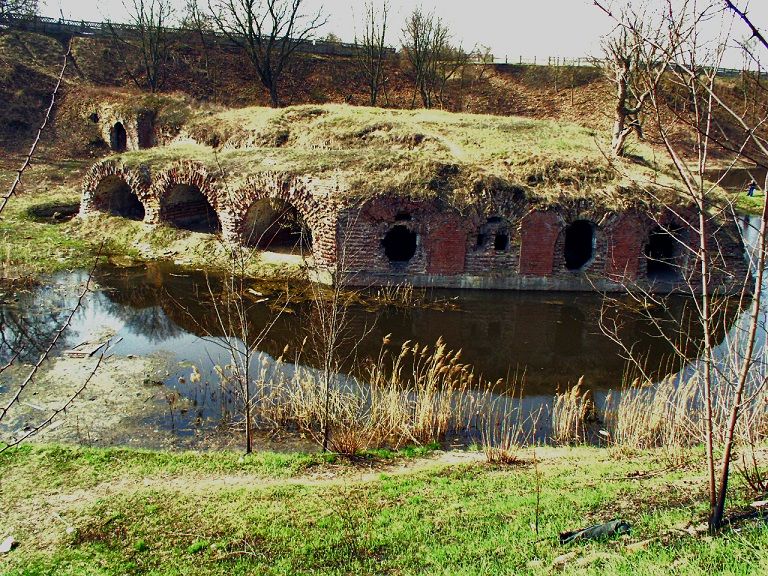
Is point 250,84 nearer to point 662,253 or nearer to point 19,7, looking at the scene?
point 19,7

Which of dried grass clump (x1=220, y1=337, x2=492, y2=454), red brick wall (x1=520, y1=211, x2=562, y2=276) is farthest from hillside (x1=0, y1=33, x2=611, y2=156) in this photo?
dried grass clump (x1=220, y1=337, x2=492, y2=454)

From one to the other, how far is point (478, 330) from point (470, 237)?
144 inches

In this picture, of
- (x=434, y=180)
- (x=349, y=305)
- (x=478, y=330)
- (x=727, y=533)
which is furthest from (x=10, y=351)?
(x=727, y=533)

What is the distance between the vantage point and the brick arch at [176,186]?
19.2 m

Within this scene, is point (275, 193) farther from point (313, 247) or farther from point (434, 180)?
point (434, 180)

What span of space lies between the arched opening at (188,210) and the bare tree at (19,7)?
26.2 m

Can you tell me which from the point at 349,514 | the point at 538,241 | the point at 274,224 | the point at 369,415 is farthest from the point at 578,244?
the point at 349,514

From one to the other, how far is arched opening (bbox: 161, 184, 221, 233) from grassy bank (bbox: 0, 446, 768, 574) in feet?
43.5

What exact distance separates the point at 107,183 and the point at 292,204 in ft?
26.6

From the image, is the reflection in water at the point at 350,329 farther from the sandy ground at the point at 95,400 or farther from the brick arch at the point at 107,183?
the brick arch at the point at 107,183

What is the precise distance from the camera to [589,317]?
50.6 ft

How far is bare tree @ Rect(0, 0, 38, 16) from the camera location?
125ft

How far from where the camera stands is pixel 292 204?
17594mm

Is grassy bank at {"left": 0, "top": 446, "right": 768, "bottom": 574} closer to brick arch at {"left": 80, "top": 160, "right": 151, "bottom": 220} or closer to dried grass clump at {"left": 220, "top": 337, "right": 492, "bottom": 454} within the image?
dried grass clump at {"left": 220, "top": 337, "right": 492, "bottom": 454}
